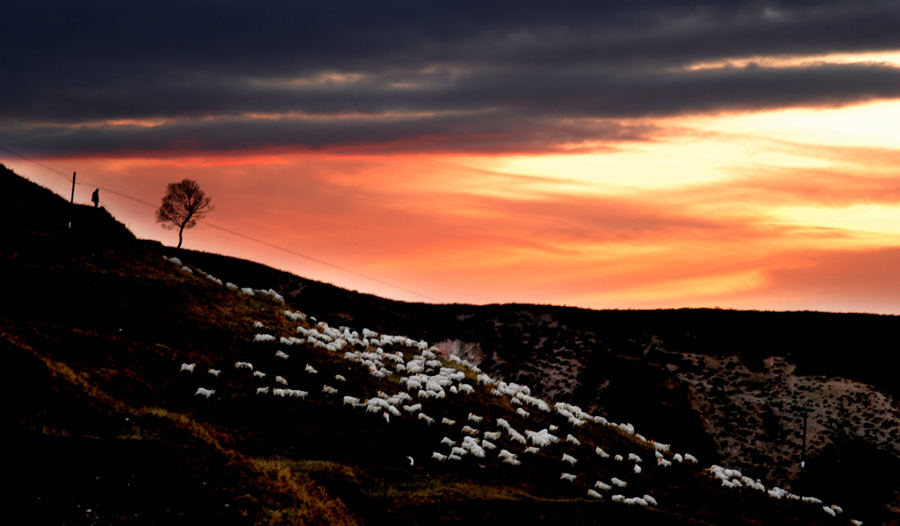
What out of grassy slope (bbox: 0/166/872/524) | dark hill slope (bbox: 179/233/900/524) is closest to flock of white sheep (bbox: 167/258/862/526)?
grassy slope (bbox: 0/166/872/524)

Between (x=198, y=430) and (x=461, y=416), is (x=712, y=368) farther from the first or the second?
(x=198, y=430)

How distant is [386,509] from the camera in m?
30.6

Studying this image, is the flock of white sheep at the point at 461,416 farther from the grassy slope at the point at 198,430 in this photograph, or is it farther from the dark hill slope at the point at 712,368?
the dark hill slope at the point at 712,368

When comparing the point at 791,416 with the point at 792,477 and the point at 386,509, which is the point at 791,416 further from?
the point at 386,509

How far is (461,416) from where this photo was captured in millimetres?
45719

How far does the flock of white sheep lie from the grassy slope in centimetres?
52

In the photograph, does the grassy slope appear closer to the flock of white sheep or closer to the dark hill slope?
the flock of white sheep

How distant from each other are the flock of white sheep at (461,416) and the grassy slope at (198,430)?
1.70ft

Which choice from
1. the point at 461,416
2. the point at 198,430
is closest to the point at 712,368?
the point at 461,416

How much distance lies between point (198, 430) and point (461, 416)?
1703 cm

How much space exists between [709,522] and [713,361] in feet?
146

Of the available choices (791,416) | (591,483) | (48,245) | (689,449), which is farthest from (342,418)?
(791,416)

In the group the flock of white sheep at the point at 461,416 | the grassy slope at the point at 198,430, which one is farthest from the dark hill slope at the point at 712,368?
the grassy slope at the point at 198,430

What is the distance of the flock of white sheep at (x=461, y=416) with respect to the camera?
40656 millimetres
